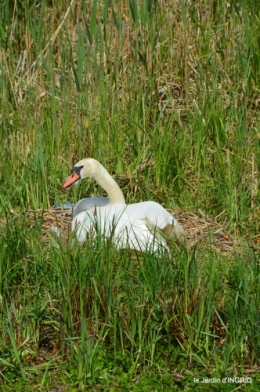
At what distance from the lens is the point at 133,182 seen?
6199mm

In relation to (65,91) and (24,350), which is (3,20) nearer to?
(65,91)

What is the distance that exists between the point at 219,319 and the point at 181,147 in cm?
215

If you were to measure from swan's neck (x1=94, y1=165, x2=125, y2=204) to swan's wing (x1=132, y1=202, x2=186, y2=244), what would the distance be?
0.29 metres

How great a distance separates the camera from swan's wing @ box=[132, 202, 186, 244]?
203 inches

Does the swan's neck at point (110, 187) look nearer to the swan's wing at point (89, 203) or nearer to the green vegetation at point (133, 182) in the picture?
the swan's wing at point (89, 203)

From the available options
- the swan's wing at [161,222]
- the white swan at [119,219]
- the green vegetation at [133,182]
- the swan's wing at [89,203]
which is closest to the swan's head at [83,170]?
the white swan at [119,219]

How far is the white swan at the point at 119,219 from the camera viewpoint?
16.0 ft

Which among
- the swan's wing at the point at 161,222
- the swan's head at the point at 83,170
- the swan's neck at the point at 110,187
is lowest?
the swan's wing at the point at 161,222

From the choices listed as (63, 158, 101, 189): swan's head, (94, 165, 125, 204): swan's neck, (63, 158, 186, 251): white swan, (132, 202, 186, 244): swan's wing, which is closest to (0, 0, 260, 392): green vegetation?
(63, 158, 186, 251): white swan

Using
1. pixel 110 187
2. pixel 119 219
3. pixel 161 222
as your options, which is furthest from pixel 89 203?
pixel 161 222

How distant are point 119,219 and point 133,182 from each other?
106cm

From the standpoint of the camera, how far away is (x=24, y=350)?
13.9 feet

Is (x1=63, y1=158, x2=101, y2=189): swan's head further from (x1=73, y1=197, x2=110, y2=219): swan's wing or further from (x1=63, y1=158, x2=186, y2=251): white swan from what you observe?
(x1=73, y1=197, x2=110, y2=219): swan's wing

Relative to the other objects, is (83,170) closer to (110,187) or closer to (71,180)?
(71,180)
